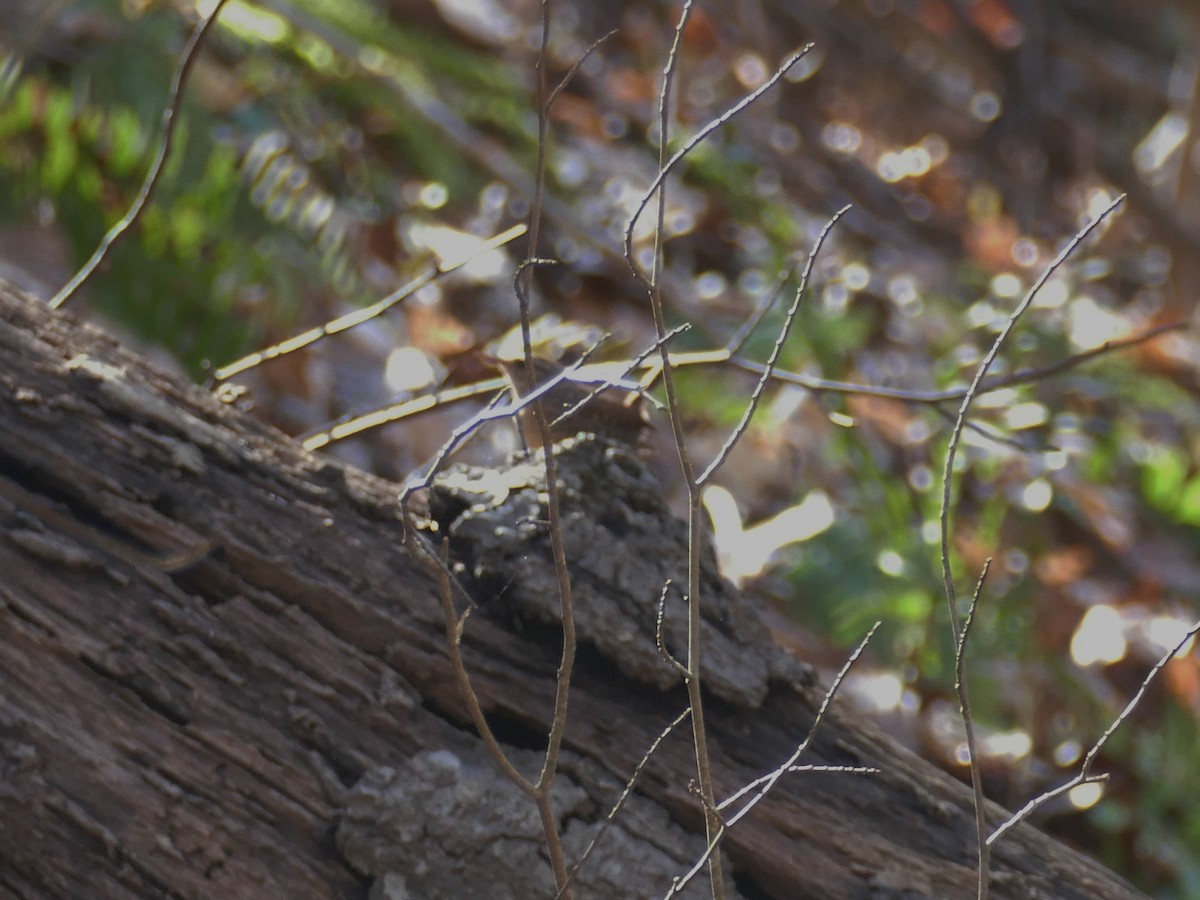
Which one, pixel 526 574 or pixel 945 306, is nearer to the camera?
pixel 526 574

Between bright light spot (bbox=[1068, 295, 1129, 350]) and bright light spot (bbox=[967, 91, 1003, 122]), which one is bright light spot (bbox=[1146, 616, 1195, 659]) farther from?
bright light spot (bbox=[967, 91, 1003, 122])

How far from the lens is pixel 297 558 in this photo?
1.28 meters

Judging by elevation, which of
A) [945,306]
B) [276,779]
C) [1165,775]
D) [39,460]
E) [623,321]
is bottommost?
[276,779]

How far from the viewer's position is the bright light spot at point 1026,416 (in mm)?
2740

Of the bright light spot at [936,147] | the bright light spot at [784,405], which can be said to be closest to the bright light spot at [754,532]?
the bright light spot at [784,405]

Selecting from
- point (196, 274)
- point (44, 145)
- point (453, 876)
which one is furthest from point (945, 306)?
point (453, 876)

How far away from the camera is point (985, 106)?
622 cm

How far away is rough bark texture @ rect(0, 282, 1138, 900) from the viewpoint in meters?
1.13

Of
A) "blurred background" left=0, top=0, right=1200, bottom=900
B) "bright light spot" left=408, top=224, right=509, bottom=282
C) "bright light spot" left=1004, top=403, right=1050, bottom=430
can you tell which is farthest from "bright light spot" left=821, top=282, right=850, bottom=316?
"bright light spot" left=408, top=224, right=509, bottom=282

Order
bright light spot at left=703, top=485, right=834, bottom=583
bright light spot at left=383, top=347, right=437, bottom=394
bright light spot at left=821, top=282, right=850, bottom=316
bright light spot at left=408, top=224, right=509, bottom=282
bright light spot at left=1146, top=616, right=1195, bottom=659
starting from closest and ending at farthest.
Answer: bright light spot at left=703, top=485, right=834, bottom=583
bright light spot at left=383, top=347, right=437, bottom=394
bright light spot at left=1146, top=616, right=1195, bottom=659
bright light spot at left=821, top=282, right=850, bottom=316
bright light spot at left=408, top=224, right=509, bottom=282

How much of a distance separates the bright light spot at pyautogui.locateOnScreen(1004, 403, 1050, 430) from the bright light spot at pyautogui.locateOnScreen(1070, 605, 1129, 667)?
0.72 metres

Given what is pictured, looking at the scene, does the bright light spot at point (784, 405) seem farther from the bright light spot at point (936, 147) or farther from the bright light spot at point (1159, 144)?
the bright light spot at point (936, 147)

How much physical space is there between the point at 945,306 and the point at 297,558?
10.8ft

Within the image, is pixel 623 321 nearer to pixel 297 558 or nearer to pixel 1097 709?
pixel 1097 709
